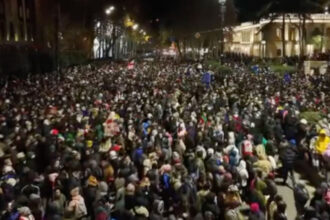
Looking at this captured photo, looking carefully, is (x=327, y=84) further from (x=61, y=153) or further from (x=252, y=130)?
(x=61, y=153)

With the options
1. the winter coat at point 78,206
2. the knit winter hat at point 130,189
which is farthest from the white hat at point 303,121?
the winter coat at point 78,206

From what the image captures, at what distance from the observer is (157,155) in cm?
1354

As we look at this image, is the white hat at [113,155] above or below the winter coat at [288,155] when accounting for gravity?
above

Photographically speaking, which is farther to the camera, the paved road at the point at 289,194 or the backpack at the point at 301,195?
the paved road at the point at 289,194

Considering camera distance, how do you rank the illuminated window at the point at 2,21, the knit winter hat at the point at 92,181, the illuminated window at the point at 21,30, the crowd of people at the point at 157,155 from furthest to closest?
the illuminated window at the point at 21,30 → the illuminated window at the point at 2,21 → the knit winter hat at the point at 92,181 → the crowd of people at the point at 157,155

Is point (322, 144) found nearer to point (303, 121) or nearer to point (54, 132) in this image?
point (303, 121)

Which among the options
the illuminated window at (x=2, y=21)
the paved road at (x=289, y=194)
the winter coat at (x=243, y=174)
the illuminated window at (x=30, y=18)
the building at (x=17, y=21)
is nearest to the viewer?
the winter coat at (x=243, y=174)

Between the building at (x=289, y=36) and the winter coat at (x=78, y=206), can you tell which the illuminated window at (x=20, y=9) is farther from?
the winter coat at (x=78, y=206)

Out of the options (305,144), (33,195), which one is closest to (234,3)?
(305,144)

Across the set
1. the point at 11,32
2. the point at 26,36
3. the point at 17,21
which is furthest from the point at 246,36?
the point at 11,32

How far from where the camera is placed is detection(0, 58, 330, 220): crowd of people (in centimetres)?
1064

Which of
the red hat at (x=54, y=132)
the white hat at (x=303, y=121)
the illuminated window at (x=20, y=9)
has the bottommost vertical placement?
the red hat at (x=54, y=132)

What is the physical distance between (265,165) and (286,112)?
611cm

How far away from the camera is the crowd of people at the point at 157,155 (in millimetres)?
10641
